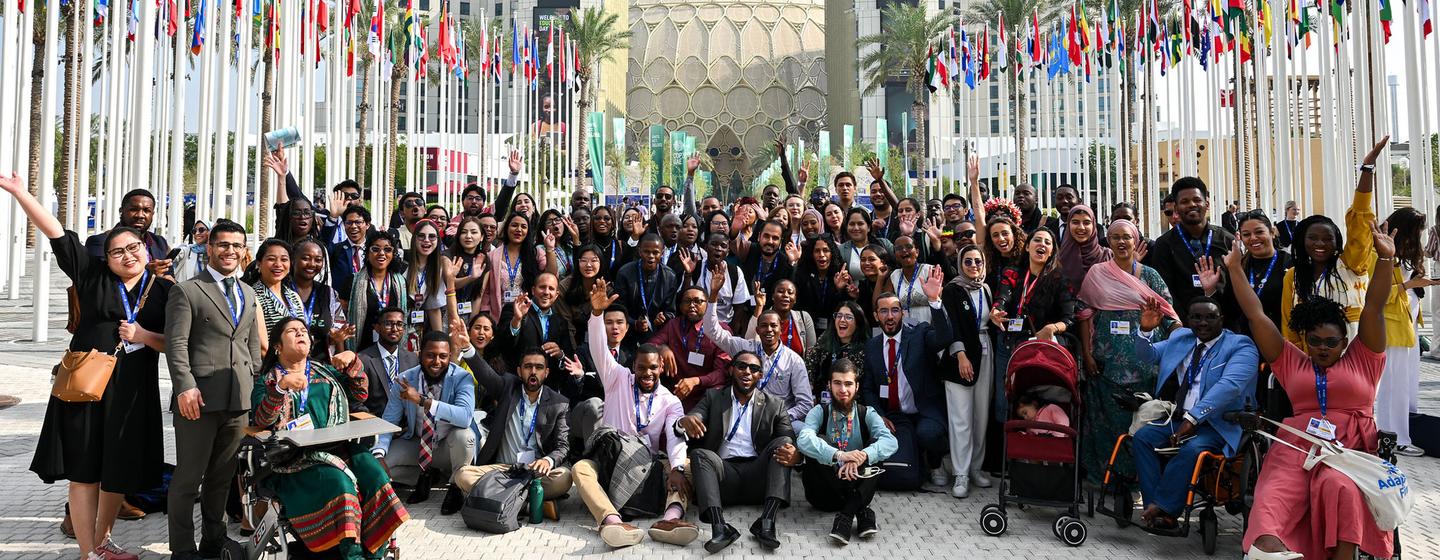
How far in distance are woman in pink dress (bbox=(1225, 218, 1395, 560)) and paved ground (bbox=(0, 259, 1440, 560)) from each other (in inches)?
39.0

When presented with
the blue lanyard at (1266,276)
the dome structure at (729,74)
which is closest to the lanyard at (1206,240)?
the blue lanyard at (1266,276)

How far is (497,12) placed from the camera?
336 ft

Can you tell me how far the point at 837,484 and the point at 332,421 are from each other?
3410 millimetres

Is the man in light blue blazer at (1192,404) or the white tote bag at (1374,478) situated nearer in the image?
the white tote bag at (1374,478)

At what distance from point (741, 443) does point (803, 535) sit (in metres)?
0.91

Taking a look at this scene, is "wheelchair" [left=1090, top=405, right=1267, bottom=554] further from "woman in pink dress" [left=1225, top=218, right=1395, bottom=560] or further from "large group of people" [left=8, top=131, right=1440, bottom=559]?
"woman in pink dress" [left=1225, top=218, right=1395, bottom=560]

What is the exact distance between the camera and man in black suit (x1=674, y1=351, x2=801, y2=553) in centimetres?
678

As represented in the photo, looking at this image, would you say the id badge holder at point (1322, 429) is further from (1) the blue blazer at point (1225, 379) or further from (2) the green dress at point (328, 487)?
(2) the green dress at point (328, 487)

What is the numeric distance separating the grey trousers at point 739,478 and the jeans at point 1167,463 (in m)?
2.33

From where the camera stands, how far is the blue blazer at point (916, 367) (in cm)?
793

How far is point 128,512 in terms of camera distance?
6715 mm

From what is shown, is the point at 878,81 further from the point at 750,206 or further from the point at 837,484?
the point at 837,484

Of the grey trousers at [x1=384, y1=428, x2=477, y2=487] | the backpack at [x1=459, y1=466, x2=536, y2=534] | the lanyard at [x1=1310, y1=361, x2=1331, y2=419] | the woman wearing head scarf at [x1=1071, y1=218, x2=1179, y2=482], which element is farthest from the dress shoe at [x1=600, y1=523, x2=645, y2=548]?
the lanyard at [x1=1310, y1=361, x2=1331, y2=419]

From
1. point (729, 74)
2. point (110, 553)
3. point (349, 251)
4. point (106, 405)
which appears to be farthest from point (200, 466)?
point (729, 74)
